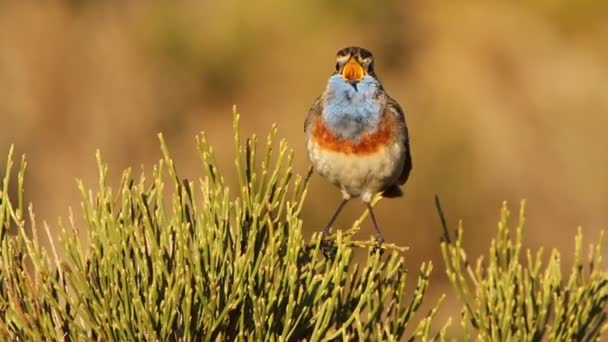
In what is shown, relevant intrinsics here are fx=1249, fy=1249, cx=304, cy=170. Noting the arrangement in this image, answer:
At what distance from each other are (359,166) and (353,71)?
36 cm

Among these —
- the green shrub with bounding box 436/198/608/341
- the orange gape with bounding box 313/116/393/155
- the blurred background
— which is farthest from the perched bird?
the blurred background

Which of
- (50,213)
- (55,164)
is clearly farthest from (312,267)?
(55,164)

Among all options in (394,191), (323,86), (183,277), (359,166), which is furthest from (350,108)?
(323,86)

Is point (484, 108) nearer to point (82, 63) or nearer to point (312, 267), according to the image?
point (82, 63)

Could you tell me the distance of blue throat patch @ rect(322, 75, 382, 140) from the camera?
4.73 metres

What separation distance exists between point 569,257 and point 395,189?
4.17 meters

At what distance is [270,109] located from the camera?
9312mm

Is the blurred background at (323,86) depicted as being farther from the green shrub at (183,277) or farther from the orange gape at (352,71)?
the green shrub at (183,277)

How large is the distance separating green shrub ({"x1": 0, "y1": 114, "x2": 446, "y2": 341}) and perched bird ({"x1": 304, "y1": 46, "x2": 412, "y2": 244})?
152cm

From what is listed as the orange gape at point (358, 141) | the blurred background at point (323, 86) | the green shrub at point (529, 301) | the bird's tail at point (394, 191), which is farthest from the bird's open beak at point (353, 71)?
A: the blurred background at point (323, 86)

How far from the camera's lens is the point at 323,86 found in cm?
885

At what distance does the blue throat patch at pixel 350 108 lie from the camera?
4.73 m

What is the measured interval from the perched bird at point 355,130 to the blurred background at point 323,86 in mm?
3559

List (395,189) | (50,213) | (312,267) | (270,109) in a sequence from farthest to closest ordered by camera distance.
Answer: (270,109), (50,213), (395,189), (312,267)
